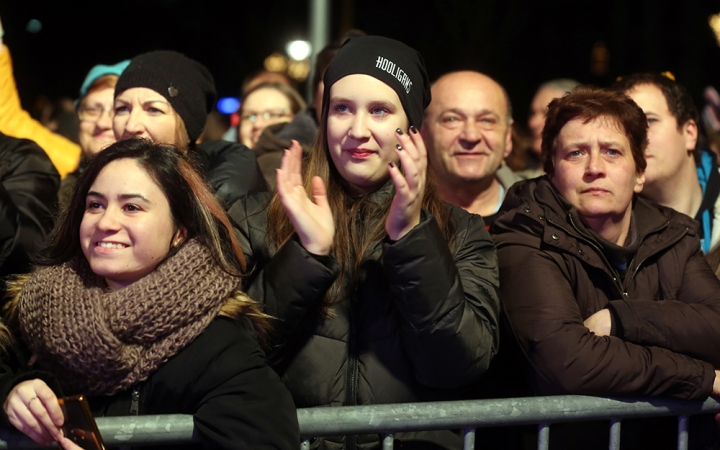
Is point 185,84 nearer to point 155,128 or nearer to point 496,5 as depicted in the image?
point 155,128

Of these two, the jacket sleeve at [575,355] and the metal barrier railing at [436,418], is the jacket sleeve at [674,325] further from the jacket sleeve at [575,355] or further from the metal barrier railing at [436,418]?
the metal barrier railing at [436,418]

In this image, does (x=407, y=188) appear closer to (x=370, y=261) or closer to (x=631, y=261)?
(x=370, y=261)

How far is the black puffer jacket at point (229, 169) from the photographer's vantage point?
12.9 feet

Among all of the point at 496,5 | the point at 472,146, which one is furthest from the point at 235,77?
the point at 472,146

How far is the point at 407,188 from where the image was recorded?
9.34ft

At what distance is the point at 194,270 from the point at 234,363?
0.33m

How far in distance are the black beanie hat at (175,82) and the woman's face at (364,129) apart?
42.4 inches

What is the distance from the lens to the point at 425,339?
293cm

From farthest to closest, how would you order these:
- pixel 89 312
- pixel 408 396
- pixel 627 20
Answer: pixel 627 20, pixel 408 396, pixel 89 312

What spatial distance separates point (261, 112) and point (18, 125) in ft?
6.02

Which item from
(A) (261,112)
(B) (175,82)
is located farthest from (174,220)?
(A) (261,112)

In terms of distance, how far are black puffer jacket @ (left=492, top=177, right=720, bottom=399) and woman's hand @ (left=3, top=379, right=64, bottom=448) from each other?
1.64 meters

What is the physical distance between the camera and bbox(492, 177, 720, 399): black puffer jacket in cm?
313

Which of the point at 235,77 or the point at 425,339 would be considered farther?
the point at 235,77
